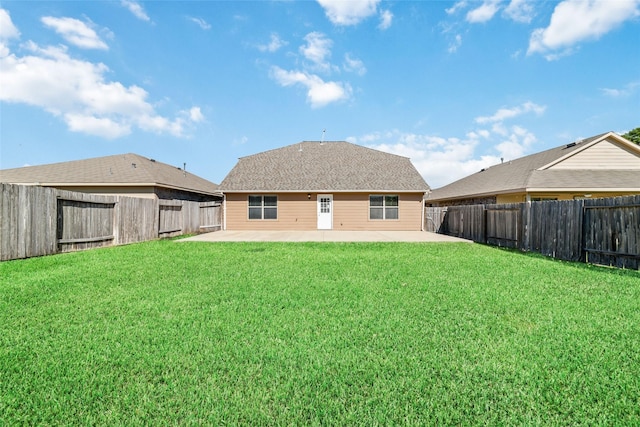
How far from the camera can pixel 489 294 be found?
484 centimetres

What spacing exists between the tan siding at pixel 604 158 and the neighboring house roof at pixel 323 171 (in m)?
8.48

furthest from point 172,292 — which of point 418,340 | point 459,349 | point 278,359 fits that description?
point 459,349

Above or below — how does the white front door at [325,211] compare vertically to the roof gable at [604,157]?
below

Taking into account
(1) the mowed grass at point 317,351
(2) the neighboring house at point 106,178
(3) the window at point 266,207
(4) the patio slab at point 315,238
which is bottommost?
(1) the mowed grass at point 317,351

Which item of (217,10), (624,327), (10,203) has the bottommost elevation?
(624,327)

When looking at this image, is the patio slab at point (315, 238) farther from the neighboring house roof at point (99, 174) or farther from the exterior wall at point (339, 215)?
the neighboring house roof at point (99, 174)

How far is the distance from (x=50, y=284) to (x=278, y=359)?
516 centimetres

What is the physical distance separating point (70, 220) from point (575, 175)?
947 inches

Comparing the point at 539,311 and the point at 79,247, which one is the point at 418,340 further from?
the point at 79,247

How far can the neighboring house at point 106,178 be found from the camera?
59.3 feet

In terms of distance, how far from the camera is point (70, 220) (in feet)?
32.4

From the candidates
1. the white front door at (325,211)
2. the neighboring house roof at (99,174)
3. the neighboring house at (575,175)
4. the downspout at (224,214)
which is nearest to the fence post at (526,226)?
the neighboring house at (575,175)

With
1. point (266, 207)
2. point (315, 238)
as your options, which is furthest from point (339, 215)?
point (315, 238)

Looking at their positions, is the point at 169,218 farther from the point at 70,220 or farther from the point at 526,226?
the point at 526,226
